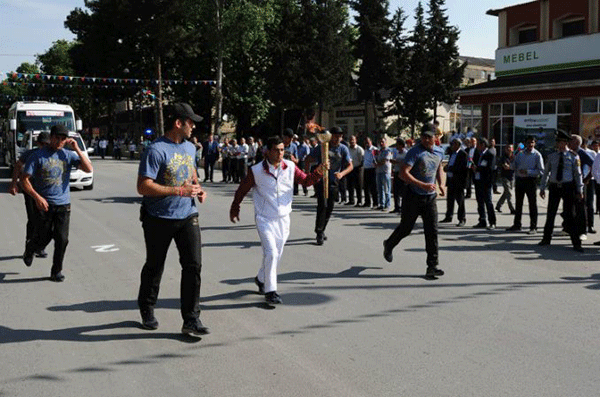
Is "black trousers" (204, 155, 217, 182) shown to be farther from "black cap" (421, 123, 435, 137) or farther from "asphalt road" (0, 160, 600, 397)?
"black cap" (421, 123, 435, 137)

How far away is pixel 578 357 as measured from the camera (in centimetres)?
497

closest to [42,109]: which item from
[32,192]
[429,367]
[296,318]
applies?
[32,192]

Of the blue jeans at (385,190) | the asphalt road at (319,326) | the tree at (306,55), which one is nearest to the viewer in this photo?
the asphalt road at (319,326)

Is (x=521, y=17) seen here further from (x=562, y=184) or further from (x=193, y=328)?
(x=193, y=328)

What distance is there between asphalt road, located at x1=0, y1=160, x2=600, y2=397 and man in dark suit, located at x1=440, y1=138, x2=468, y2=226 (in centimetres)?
289

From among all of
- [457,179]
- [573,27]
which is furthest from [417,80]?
[457,179]

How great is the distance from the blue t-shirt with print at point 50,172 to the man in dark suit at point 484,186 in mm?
7971

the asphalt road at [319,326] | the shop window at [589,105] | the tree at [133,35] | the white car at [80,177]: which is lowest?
the asphalt road at [319,326]

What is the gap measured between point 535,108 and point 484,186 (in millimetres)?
17066

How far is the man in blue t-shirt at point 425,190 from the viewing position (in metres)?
→ 7.98

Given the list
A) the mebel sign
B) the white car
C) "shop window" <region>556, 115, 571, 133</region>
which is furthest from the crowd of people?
the mebel sign

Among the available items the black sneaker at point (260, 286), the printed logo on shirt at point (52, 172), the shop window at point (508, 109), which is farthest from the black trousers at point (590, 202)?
the shop window at point (508, 109)

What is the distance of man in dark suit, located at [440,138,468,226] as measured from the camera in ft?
43.6

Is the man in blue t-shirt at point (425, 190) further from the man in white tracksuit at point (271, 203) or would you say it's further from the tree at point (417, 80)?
the tree at point (417, 80)
